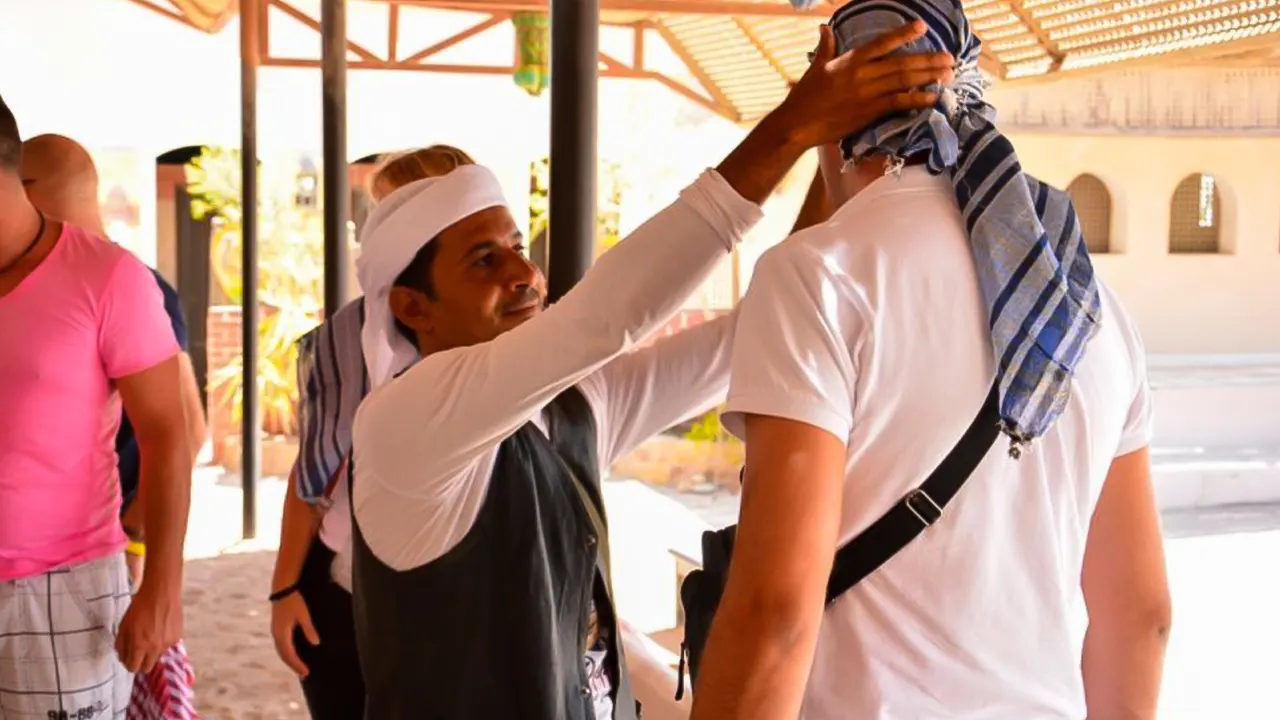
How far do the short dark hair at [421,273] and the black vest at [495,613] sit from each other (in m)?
0.24

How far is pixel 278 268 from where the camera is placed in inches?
404

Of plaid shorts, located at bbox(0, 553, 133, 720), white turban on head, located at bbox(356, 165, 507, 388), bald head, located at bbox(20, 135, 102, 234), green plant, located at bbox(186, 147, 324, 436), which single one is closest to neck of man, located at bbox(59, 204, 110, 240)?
bald head, located at bbox(20, 135, 102, 234)

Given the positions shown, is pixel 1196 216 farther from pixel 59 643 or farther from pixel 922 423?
pixel 922 423

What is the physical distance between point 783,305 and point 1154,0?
447 cm

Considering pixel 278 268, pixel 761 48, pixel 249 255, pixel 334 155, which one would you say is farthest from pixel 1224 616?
pixel 278 268

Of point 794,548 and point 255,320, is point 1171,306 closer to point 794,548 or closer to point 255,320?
point 255,320

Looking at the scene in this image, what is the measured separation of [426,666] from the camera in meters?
1.56

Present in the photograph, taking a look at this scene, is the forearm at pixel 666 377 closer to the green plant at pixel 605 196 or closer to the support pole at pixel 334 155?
the support pole at pixel 334 155

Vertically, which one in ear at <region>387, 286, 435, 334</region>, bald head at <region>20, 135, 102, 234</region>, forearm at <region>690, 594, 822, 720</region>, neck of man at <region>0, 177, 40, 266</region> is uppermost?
bald head at <region>20, 135, 102, 234</region>

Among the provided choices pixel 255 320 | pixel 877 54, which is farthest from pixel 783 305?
pixel 255 320

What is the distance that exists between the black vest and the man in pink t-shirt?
73cm

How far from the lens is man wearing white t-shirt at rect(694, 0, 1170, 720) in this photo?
1.13 meters

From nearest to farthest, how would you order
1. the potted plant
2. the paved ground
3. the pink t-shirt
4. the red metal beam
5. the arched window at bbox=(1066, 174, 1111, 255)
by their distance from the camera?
Result: the pink t-shirt < the paved ground < the red metal beam < the potted plant < the arched window at bbox=(1066, 174, 1111, 255)

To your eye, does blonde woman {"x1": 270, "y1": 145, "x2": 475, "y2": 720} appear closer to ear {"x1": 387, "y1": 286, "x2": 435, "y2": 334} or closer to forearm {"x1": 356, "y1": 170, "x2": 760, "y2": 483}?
ear {"x1": 387, "y1": 286, "x2": 435, "y2": 334}
